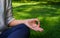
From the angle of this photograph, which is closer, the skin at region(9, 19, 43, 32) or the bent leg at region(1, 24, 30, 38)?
the bent leg at region(1, 24, 30, 38)

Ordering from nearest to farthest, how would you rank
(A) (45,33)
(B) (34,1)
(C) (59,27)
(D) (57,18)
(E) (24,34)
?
(E) (24,34) → (A) (45,33) → (C) (59,27) → (D) (57,18) → (B) (34,1)

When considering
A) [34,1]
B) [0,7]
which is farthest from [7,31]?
[34,1]

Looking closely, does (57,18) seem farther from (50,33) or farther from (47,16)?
(50,33)

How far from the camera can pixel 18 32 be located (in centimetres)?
203

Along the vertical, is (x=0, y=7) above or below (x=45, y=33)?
above

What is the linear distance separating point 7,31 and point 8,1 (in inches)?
11.2

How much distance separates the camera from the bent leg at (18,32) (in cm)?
201

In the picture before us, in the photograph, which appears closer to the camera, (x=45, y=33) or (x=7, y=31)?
(x=7, y=31)

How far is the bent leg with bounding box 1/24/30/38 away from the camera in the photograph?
6.59ft

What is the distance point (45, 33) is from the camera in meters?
4.29

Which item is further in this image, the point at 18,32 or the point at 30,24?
the point at 30,24

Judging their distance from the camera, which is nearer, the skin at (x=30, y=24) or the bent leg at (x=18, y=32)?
the bent leg at (x=18, y=32)

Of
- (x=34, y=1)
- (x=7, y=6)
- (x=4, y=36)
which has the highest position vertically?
(x=7, y=6)

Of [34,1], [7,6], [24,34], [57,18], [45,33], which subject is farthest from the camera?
[34,1]
